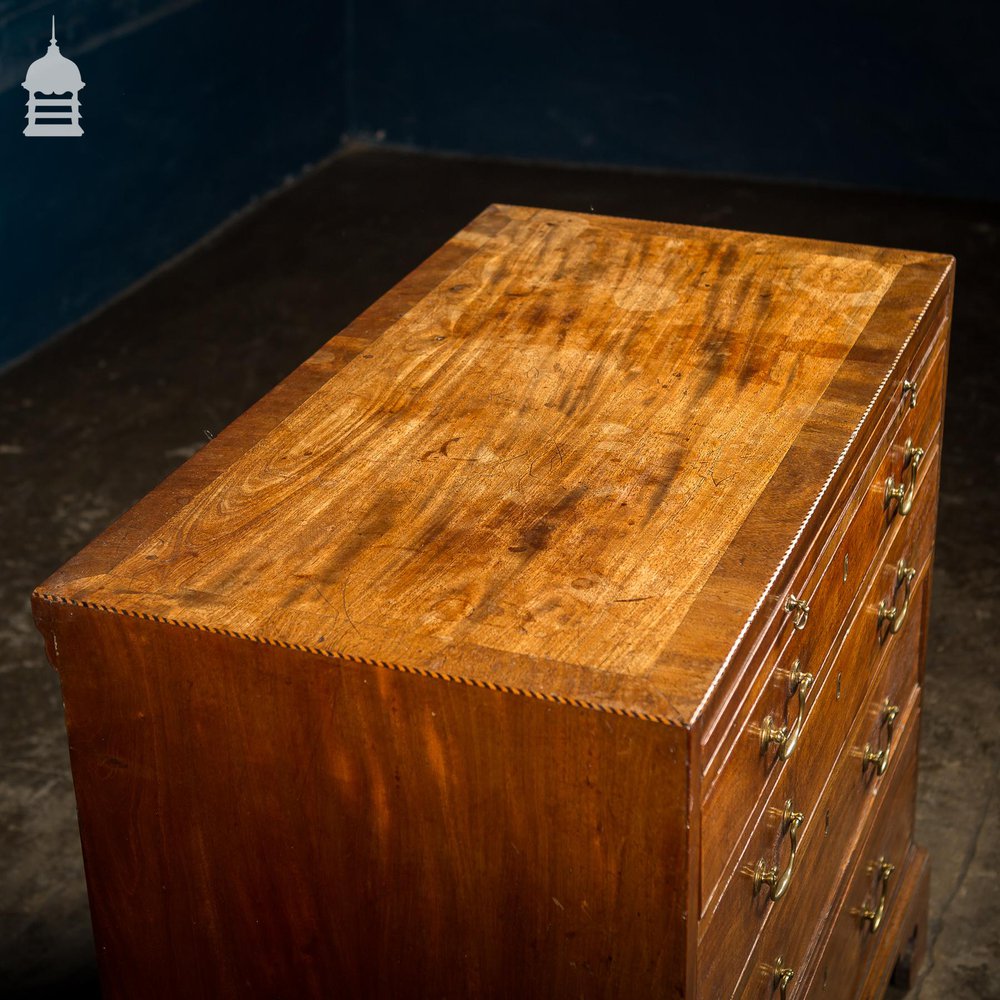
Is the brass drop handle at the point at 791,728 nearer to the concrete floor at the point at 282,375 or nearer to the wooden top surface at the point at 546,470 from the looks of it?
the wooden top surface at the point at 546,470

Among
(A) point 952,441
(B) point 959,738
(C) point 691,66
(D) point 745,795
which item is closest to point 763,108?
(C) point 691,66

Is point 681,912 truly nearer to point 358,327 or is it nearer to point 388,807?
point 388,807

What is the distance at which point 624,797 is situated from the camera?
4.38ft

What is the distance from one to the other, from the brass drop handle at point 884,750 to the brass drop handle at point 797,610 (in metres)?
0.59

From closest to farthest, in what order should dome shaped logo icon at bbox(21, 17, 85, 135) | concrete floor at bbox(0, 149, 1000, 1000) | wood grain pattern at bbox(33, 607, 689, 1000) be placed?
1. wood grain pattern at bbox(33, 607, 689, 1000)
2. concrete floor at bbox(0, 149, 1000, 1000)
3. dome shaped logo icon at bbox(21, 17, 85, 135)

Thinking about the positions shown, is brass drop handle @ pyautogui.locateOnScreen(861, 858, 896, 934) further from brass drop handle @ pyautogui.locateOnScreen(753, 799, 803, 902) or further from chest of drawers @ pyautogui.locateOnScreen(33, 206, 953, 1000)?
brass drop handle @ pyautogui.locateOnScreen(753, 799, 803, 902)

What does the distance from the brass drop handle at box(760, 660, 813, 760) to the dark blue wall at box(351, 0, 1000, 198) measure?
15.9ft

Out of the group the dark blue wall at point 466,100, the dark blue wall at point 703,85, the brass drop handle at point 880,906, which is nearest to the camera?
the brass drop handle at point 880,906

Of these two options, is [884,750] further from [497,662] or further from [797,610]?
[497,662]

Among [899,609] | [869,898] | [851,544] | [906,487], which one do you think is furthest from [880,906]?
[851,544]

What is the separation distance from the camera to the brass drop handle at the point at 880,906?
2.31 metres

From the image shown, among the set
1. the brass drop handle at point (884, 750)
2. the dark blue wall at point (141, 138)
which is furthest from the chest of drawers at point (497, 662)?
the dark blue wall at point (141, 138)

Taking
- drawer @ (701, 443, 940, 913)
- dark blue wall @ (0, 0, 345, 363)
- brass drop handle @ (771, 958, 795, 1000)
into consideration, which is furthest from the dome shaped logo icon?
brass drop handle @ (771, 958, 795, 1000)

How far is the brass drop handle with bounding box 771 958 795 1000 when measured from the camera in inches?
72.6
